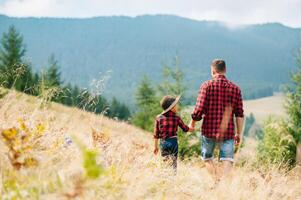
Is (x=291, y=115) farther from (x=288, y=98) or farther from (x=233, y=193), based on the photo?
(x=233, y=193)

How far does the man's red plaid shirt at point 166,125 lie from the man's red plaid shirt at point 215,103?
77 centimetres

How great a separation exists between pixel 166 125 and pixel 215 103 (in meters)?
1.09

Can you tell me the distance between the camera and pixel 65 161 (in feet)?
13.3

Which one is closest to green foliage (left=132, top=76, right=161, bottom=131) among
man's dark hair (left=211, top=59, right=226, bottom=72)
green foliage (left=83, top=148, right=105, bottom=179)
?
man's dark hair (left=211, top=59, right=226, bottom=72)

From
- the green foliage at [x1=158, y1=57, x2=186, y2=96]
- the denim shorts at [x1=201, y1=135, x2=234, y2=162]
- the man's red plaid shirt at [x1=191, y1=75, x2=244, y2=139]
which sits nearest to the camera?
the denim shorts at [x1=201, y1=135, x2=234, y2=162]

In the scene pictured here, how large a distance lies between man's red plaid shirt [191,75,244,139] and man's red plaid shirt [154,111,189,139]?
771mm

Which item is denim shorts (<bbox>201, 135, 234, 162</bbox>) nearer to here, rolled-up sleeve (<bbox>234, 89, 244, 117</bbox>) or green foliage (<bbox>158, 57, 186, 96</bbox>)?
rolled-up sleeve (<bbox>234, 89, 244, 117</bbox>)

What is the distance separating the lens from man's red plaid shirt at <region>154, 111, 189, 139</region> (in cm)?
718

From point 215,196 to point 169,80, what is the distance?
2391 centimetres

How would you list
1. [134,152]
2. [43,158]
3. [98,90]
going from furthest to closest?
[98,90] < [134,152] < [43,158]

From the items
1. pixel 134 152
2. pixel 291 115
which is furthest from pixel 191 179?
pixel 291 115

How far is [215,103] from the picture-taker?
6367 millimetres

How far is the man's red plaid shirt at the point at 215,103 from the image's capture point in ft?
20.7

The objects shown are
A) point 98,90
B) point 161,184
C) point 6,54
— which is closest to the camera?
point 161,184
